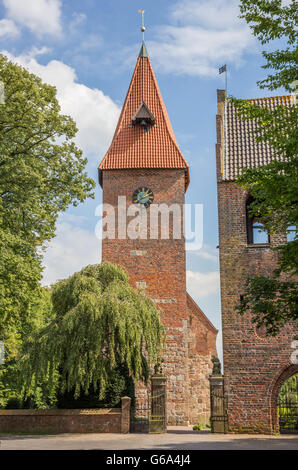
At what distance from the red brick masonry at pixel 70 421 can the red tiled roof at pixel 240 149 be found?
9.62 meters

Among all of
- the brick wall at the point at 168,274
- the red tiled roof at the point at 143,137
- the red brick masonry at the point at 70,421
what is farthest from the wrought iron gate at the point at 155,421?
the red tiled roof at the point at 143,137

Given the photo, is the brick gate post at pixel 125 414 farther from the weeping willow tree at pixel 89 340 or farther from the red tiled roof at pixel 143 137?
the red tiled roof at pixel 143 137

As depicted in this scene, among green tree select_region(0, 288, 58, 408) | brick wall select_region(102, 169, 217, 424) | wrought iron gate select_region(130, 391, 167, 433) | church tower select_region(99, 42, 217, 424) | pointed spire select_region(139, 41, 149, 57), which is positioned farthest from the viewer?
pointed spire select_region(139, 41, 149, 57)

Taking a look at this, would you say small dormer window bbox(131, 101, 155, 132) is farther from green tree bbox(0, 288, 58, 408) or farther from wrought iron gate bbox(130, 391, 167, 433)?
A: wrought iron gate bbox(130, 391, 167, 433)

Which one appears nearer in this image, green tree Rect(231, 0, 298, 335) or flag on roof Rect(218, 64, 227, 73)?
green tree Rect(231, 0, 298, 335)

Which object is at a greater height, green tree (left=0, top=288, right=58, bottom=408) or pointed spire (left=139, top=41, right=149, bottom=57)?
pointed spire (left=139, top=41, right=149, bottom=57)

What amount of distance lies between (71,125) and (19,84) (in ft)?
7.41

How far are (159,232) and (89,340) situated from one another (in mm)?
8250

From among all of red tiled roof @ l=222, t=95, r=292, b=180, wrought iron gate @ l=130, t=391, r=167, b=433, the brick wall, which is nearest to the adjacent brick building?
red tiled roof @ l=222, t=95, r=292, b=180

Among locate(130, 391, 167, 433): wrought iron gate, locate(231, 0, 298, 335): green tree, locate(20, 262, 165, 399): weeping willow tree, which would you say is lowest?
locate(130, 391, 167, 433): wrought iron gate

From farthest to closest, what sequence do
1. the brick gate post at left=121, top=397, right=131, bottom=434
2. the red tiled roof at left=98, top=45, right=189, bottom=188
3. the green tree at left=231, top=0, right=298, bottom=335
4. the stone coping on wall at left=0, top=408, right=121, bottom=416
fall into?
the red tiled roof at left=98, top=45, right=189, bottom=188, the stone coping on wall at left=0, top=408, right=121, bottom=416, the brick gate post at left=121, top=397, right=131, bottom=434, the green tree at left=231, top=0, right=298, bottom=335

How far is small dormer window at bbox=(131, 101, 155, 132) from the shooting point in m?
27.5

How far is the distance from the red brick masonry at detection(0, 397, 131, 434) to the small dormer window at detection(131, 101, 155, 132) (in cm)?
1492
